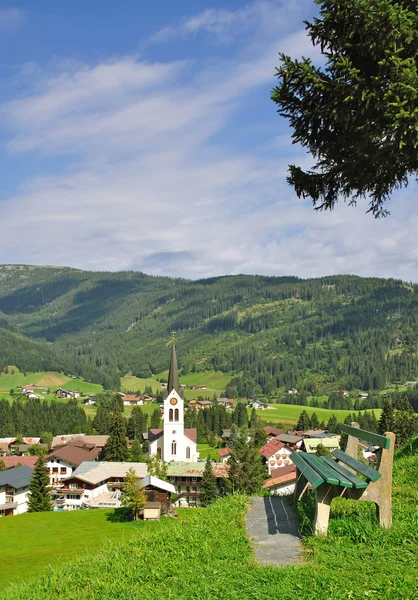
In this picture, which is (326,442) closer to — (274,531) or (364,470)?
(274,531)

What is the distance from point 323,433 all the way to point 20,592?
335ft

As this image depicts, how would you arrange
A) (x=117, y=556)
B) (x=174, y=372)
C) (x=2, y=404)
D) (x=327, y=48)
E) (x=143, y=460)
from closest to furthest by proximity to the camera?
(x=117, y=556)
(x=327, y=48)
(x=143, y=460)
(x=174, y=372)
(x=2, y=404)

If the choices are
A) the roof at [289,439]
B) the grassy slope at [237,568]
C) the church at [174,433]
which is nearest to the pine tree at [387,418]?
the roof at [289,439]

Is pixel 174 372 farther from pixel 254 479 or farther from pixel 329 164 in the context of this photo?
pixel 329 164

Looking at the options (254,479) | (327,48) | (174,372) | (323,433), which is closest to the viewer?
(327,48)

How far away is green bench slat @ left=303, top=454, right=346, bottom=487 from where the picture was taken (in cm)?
682

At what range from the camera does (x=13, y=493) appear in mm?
60688

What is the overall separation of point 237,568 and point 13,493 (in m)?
60.9

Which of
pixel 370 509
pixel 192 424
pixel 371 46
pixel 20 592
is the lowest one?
pixel 192 424

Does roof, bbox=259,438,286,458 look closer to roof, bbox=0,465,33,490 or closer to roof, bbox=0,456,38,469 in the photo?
roof, bbox=0,465,33,490

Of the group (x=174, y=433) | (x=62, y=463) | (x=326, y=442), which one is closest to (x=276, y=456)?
(x=326, y=442)

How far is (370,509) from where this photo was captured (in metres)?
8.32

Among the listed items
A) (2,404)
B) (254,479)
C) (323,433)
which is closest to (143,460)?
(254,479)

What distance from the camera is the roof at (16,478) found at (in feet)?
200
